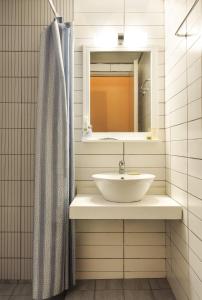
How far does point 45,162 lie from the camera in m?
1.72

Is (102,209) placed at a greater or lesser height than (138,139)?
lesser

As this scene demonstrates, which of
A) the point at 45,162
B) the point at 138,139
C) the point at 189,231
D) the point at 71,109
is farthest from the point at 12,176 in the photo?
the point at 189,231

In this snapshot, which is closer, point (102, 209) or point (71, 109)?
point (102, 209)

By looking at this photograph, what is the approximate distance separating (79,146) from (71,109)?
1.17 feet

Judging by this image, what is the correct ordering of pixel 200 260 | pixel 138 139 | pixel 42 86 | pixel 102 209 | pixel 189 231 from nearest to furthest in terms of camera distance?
pixel 200 260 < pixel 189 231 < pixel 102 209 < pixel 42 86 < pixel 138 139

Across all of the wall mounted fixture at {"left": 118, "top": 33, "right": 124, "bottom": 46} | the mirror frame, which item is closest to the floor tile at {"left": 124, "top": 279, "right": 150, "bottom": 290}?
the mirror frame

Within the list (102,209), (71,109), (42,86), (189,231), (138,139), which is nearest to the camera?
(189,231)

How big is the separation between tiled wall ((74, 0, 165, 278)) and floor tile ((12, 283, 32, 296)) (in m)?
0.40

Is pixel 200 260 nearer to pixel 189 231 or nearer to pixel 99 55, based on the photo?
pixel 189 231

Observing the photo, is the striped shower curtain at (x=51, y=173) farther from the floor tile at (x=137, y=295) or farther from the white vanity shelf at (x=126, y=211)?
the floor tile at (x=137, y=295)

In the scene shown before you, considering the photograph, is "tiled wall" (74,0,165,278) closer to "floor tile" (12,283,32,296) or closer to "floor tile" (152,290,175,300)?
"floor tile" (152,290,175,300)

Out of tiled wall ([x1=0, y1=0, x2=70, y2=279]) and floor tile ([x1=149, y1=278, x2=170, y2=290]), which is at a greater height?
tiled wall ([x1=0, y1=0, x2=70, y2=279])

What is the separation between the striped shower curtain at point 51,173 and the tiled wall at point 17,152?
14.8 inches

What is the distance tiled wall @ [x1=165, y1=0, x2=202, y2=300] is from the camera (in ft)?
4.40
